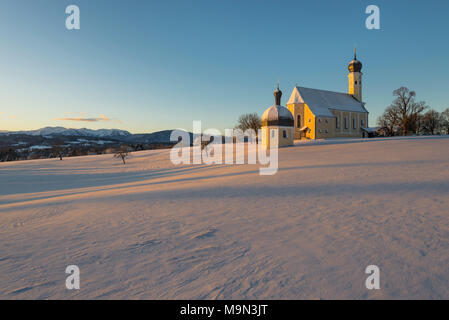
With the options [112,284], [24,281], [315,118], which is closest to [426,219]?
[112,284]

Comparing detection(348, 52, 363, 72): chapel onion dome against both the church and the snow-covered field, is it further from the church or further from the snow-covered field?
the snow-covered field

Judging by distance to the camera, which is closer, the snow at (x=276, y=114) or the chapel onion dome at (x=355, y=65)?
the snow at (x=276, y=114)

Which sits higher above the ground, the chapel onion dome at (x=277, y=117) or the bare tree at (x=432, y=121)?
the bare tree at (x=432, y=121)

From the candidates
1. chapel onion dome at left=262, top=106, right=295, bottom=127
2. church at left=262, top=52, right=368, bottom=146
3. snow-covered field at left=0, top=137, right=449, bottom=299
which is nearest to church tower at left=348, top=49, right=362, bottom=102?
church at left=262, top=52, right=368, bottom=146

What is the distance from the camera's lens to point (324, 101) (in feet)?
150

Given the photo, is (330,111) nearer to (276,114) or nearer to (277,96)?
(277,96)

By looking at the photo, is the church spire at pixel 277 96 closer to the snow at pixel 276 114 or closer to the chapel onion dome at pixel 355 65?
the snow at pixel 276 114

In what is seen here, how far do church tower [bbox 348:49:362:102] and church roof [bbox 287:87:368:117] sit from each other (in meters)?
2.19

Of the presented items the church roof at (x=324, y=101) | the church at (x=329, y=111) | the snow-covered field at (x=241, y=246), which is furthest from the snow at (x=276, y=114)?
the snow-covered field at (x=241, y=246)

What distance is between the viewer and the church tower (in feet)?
169

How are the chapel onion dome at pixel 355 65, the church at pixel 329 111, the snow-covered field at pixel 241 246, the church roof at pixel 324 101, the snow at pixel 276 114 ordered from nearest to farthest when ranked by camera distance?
the snow-covered field at pixel 241 246 < the snow at pixel 276 114 < the church at pixel 329 111 < the church roof at pixel 324 101 < the chapel onion dome at pixel 355 65

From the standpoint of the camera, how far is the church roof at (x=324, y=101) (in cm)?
4312

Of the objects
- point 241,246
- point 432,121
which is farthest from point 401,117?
point 241,246
